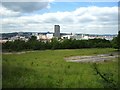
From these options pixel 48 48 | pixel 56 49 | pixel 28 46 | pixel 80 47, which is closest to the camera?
pixel 28 46

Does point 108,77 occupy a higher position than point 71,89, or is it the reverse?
point 108,77

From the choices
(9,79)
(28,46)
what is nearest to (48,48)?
(28,46)

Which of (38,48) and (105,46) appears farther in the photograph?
(105,46)

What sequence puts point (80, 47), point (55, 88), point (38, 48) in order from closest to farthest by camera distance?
1. point (55, 88)
2. point (38, 48)
3. point (80, 47)

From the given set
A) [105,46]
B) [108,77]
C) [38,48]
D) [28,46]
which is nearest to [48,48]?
[38,48]

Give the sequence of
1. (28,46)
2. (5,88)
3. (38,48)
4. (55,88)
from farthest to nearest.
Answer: (38,48), (28,46), (55,88), (5,88)

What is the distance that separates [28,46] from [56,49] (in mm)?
7345

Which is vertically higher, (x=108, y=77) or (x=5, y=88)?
(x=108, y=77)

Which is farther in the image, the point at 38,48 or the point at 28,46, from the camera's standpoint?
the point at 38,48

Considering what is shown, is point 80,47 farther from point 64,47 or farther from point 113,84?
point 113,84

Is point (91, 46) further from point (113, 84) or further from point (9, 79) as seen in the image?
point (113, 84)

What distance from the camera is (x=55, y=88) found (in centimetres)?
692

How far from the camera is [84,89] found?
22.7 feet

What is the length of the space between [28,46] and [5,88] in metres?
17.0
